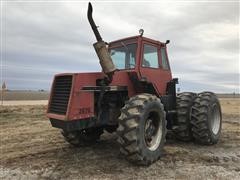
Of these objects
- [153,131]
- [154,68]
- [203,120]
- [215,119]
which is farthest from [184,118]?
[153,131]

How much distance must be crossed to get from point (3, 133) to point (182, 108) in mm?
6520

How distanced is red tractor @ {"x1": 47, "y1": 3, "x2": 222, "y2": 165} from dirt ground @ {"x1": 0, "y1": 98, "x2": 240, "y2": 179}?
33 centimetres

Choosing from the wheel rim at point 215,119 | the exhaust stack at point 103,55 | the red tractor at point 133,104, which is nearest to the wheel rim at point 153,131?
the red tractor at point 133,104

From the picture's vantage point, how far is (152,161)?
7.34m

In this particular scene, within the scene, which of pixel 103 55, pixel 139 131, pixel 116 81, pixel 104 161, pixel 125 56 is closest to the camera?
pixel 139 131

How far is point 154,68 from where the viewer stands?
29.8 ft

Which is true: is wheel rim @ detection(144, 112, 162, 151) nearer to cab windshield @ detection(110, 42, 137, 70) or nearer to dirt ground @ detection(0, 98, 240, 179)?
dirt ground @ detection(0, 98, 240, 179)

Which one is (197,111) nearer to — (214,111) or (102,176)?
(214,111)

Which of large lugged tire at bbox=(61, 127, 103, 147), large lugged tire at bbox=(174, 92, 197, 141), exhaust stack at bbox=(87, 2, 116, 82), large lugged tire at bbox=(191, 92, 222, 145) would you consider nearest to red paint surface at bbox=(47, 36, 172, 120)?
exhaust stack at bbox=(87, 2, 116, 82)

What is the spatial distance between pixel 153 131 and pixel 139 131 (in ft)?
3.37

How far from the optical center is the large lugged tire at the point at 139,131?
686 centimetres

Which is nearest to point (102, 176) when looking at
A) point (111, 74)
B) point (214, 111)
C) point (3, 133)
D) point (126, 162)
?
point (126, 162)

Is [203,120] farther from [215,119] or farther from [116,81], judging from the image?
[116,81]

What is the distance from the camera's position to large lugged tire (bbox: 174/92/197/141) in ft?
31.3
